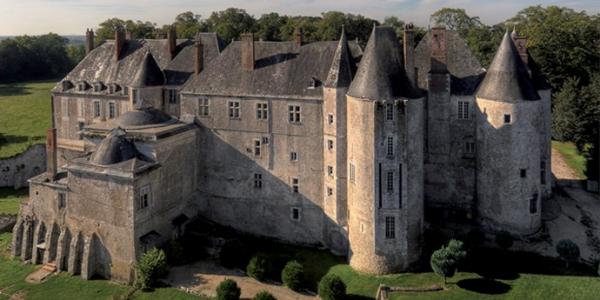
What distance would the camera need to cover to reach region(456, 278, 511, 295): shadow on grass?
3192 cm

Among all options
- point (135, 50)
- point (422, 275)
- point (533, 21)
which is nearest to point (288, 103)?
point (422, 275)

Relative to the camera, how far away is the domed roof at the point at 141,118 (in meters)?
41.5

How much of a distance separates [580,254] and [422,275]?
37.3 feet

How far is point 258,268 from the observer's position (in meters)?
36.2

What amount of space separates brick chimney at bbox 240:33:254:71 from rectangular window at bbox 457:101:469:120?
16364 millimetres

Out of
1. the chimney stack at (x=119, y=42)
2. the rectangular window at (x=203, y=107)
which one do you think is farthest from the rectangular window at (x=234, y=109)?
the chimney stack at (x=119, y=42)

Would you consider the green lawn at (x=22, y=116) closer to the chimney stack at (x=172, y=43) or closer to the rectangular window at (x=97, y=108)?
the rectangular window at (x=97, y=108)

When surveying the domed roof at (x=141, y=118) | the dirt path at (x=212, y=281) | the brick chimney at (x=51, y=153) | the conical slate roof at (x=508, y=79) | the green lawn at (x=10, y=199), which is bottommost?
the dirt path at (x=212, y=281)

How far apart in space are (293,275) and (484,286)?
1185 cm

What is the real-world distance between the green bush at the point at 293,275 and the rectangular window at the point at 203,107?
1490 centimetres

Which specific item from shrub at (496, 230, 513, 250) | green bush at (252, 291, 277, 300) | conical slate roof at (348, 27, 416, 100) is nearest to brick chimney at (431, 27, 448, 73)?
conical slate roof at (348, 27, 416, 100)

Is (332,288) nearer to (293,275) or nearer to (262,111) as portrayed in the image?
(293,275)

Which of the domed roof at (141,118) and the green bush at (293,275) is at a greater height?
the domed roof at (141,118)

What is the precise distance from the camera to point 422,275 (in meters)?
35.0
